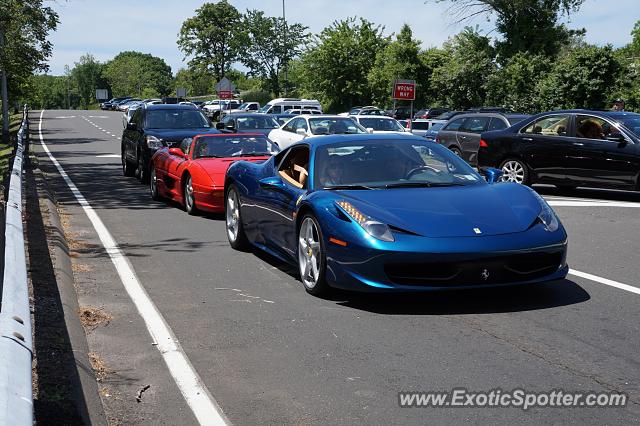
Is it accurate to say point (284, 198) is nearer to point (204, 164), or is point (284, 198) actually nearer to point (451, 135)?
point (204, 164)

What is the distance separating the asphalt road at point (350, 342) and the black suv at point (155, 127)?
839 cm

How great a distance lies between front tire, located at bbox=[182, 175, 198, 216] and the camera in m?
12.5

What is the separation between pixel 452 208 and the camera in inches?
258

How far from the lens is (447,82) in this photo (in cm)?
5425

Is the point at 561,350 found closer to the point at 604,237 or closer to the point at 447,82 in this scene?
the point at 604,237

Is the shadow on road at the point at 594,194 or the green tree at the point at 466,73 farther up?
the green tree at the point at 466,73

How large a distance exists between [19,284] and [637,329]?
13.3ft

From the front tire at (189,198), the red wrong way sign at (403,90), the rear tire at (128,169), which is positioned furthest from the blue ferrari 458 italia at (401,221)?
the red wrong way sign at (403,90)

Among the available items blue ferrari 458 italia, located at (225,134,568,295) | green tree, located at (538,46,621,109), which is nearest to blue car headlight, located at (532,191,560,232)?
blue ferrari 458 italia, located at (225,134,568,295)

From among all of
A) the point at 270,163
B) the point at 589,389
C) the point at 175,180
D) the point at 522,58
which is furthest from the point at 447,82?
the point at 589,389

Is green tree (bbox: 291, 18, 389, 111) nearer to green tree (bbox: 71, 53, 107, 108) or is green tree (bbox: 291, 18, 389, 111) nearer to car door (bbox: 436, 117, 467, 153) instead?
car door (bbox: 436, 117, 467, 153)

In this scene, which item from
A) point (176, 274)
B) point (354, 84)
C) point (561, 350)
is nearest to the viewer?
point (561, 350)

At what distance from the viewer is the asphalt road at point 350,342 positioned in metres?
4.39

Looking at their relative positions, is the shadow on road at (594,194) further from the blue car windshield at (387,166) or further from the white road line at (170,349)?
the white road line at (170,349)
